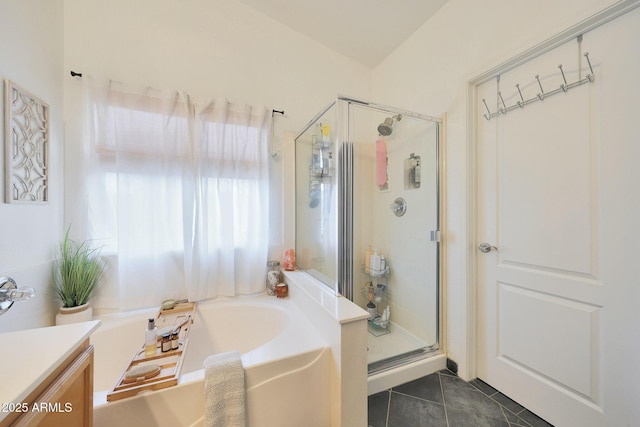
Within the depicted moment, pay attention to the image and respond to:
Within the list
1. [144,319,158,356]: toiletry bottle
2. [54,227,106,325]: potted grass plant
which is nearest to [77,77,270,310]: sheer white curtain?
[54,227,106,325]: potted grass plant

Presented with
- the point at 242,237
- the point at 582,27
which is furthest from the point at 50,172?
the point at 582,27

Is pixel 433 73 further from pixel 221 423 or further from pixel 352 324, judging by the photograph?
pixel 221 423

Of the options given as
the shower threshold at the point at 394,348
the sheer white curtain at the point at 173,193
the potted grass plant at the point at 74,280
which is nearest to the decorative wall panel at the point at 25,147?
the sheer white curtain at the point at 173,193

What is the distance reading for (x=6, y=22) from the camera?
3.61 ft

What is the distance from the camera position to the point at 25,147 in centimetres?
121

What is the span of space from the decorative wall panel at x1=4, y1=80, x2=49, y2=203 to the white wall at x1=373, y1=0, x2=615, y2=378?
2.47m

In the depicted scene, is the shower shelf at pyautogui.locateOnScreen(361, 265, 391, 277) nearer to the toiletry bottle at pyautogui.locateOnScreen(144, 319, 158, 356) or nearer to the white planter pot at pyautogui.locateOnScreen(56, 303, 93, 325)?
the toiletry bottle at pyautogui.locateOnScreen(144, 319, 158, 356)

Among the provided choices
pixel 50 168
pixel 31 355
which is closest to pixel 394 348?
pixel 31 355

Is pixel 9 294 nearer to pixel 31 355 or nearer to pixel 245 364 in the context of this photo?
pixel 31 355

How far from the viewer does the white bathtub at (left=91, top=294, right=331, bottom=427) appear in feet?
3.01

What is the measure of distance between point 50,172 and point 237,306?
56.2 inches

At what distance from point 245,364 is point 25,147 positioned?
161cm

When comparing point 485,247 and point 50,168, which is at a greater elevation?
point 50,168

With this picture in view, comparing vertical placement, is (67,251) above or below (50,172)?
below
